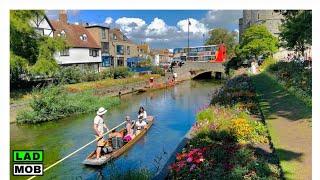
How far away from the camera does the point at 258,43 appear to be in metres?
31.9

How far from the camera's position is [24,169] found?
5.99 meters

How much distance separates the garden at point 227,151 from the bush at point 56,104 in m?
6.16

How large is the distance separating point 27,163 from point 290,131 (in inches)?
200

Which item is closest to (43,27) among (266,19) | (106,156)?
(106,156)

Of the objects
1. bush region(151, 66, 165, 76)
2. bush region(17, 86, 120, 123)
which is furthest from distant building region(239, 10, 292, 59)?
bush region(17, 86, 120, 123)

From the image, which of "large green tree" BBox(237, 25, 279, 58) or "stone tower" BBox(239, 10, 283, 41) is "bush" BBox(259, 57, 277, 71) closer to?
"large green tree" BBox(237, 25, 279, 58)

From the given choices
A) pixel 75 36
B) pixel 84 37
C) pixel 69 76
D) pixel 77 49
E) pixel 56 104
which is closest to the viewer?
pixel 56 104

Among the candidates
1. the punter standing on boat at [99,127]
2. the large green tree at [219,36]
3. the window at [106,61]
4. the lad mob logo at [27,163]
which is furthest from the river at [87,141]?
the window at [106,61]

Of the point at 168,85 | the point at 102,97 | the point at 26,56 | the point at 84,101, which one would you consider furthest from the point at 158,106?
the point at 168,85

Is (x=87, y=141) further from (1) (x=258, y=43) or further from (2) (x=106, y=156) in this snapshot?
(1) (x=258, y=43)

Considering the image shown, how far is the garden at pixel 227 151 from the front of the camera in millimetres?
6203

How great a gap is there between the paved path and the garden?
0.62 ft
